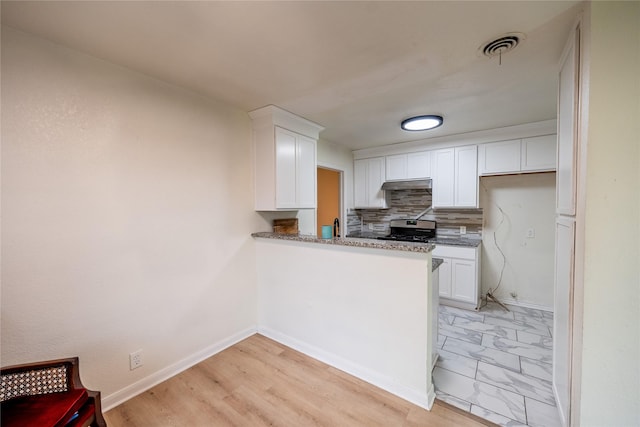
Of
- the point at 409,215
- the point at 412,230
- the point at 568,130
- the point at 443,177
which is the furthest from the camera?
the point at 409,215

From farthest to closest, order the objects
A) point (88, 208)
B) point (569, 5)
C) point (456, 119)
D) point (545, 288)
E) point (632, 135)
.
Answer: point (545, 288), point (456, 119), point (88, 208), point (569, 5), point (632, 135)

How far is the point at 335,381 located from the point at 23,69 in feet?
9.42

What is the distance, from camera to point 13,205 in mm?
1400

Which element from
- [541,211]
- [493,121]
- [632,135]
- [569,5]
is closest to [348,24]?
[569,5]

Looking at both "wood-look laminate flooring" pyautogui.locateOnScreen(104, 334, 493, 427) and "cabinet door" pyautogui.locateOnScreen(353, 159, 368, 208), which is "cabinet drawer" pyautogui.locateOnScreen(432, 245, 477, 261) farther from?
"wood-look laminate flooring" pyautogui.locateOnScreen(104, 334, 493, 427)

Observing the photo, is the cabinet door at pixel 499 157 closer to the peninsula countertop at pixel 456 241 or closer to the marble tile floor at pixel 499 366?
the peninsula countertop at pixel 456 241

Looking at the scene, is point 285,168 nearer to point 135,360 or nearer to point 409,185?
point 135,360

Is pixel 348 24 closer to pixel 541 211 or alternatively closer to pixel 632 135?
pixel 632 135

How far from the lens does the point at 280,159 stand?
2.60 meters

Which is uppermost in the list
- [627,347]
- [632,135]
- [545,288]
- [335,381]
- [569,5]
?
[569,5]

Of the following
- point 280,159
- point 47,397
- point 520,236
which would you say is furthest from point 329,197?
point 47,397

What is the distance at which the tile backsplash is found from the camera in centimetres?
375

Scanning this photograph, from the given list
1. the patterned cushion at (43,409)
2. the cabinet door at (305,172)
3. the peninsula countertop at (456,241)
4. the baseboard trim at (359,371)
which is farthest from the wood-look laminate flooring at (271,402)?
the peninsula countertop at (456,241)

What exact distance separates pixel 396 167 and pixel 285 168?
2.07 meters
